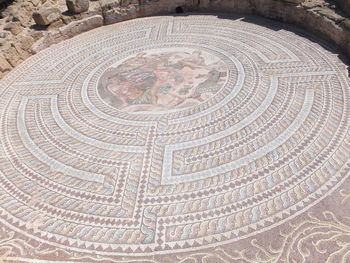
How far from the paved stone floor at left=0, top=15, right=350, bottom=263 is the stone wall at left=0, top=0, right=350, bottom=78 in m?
0.42

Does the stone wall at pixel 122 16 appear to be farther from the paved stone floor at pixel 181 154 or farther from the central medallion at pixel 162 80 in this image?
the central medallion at pixel 162 80

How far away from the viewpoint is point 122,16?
9094mm

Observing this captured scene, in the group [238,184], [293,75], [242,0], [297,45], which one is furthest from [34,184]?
[242,0]

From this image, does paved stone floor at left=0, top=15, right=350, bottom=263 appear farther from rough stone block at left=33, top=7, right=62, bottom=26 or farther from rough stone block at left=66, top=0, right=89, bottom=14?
rough stone block at left=66, top=0, right=89, bottom=14

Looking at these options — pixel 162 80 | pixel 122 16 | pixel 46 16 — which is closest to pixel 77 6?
pixel 46 16

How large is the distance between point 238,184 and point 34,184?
9.42 feet

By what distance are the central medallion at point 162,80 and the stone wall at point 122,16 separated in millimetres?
2485

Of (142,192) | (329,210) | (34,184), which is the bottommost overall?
(34,184)

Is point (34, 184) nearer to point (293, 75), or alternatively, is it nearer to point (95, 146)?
point (95, 146)

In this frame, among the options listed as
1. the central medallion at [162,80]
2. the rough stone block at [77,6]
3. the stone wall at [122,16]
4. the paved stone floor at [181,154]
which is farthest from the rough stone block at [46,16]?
the central medallion at [162,80]

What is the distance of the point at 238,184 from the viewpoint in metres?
4.00

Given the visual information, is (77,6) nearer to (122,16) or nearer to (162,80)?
(122,16)

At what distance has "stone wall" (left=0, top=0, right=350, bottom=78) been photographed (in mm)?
6828

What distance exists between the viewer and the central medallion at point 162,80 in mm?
5578
